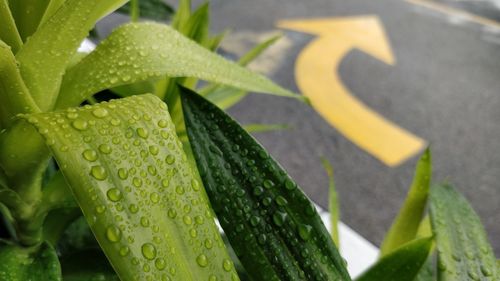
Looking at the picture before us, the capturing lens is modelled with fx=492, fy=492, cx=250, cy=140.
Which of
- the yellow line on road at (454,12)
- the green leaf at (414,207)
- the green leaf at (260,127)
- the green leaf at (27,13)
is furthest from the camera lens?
the yellow line on road at (454,12)

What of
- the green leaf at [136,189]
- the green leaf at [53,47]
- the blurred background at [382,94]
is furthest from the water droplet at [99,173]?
the blurred background at [382,94]

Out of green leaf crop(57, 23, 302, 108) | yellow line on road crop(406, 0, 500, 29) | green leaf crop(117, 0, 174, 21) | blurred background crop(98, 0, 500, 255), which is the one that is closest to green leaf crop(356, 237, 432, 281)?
green leaf crop(57, 23, 302, 108)

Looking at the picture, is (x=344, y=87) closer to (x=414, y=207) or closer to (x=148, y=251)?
(x=414, y=207)

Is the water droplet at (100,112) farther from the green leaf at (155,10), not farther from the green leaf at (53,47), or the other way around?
the green leaf at (155,10)

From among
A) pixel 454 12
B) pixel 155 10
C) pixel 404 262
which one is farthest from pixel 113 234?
pixel 454 12

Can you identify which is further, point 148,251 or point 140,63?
point 140,63

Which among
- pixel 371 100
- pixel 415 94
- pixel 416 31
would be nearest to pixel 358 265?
pixel 371 100
